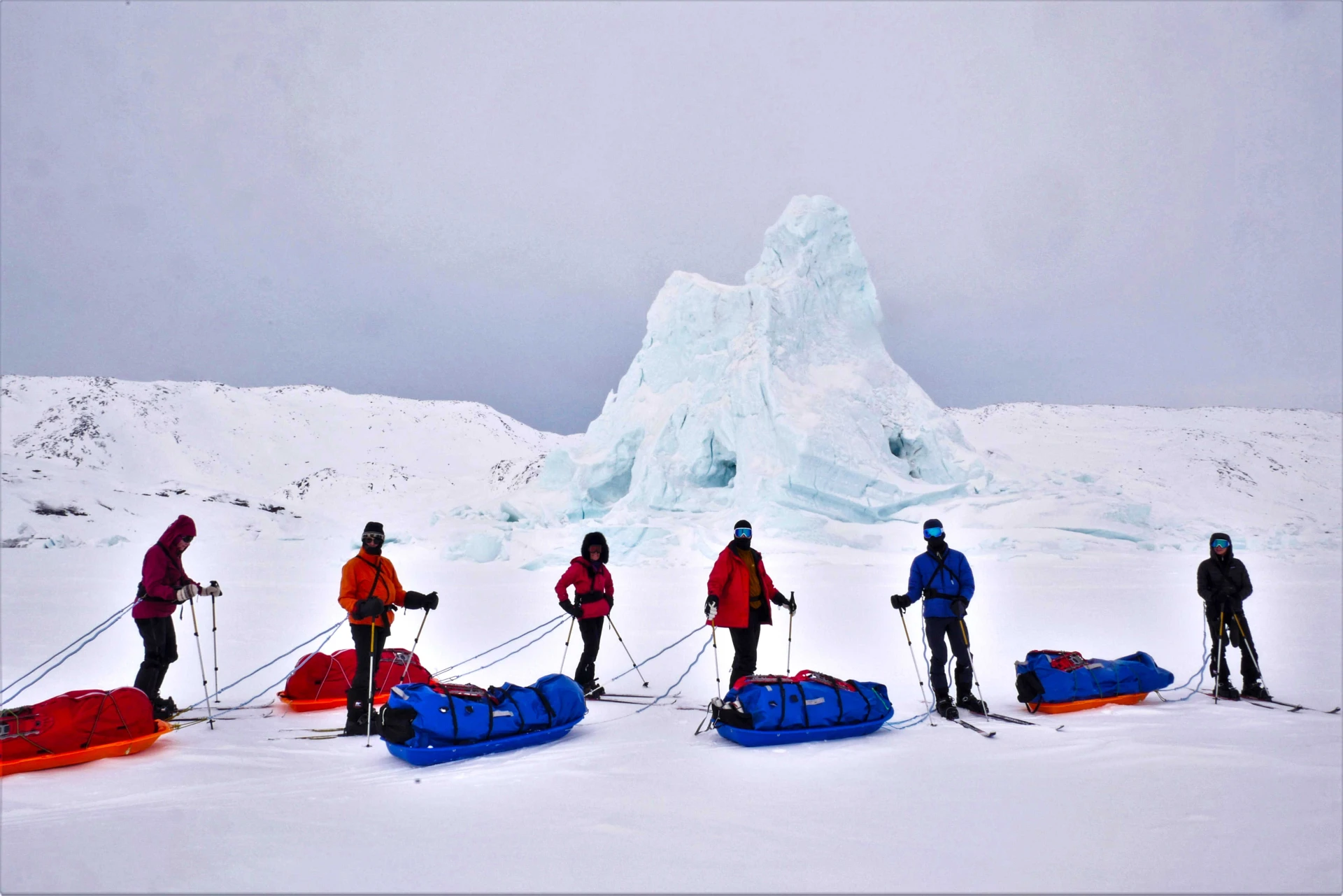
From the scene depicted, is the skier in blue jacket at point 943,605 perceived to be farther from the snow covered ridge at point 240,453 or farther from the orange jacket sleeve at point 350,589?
the snow covered ridge at point 240,453

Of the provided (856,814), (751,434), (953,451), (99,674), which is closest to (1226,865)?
(856,814)

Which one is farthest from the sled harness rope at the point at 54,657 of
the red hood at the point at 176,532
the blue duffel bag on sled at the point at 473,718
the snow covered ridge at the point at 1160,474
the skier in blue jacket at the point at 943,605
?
the snow covered ridge at the point at 1160,474

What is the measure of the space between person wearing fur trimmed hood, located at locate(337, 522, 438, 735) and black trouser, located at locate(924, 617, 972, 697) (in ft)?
10.6

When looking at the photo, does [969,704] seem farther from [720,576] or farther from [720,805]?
[720,805]

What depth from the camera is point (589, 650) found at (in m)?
5.64

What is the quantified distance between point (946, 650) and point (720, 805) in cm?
241

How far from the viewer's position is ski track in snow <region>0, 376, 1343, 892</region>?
2.44 meters

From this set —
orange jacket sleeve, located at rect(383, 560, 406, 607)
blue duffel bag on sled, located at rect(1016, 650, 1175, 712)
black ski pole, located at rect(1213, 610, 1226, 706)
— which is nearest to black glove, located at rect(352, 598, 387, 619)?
orange jacket sleeve, located at rect(383, 560, 406, 607)

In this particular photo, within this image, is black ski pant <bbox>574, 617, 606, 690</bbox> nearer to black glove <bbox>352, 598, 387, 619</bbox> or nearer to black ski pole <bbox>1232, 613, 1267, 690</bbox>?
black glove <bbox>352, 598, 387, 619</bbox>

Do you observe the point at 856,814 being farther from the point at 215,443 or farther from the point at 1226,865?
the point at 215,443

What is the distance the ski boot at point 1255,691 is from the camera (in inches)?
201

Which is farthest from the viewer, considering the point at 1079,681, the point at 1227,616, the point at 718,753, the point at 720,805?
the point at 1227,616

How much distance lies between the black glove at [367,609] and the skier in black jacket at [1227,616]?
5.47 metres

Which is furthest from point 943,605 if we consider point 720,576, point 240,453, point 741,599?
point 240,453
